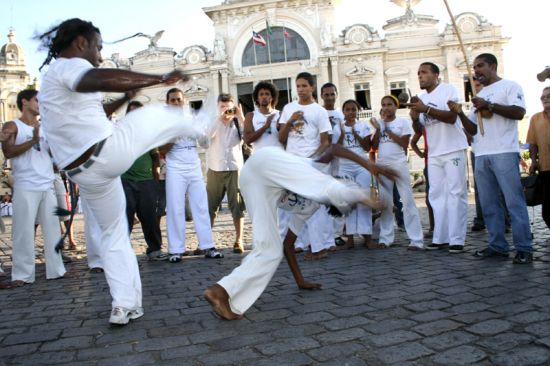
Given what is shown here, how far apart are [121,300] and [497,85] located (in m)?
4.41

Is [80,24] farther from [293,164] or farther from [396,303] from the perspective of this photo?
[396,303]

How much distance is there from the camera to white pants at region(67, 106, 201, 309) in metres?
3.32

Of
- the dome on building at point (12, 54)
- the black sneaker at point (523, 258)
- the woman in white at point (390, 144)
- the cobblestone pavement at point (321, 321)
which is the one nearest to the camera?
the cobblestone pavement at point (321, 321)

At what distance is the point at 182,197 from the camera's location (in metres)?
6.58

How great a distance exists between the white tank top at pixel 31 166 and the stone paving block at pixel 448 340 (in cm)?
460

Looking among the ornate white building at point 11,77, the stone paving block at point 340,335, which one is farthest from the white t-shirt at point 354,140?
the ornate white building at point 11,77

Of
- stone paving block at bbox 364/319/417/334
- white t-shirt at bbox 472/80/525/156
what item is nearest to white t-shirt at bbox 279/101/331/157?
white t-shirt at bbox 472/80/525/156

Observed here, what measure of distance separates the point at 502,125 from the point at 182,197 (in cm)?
399

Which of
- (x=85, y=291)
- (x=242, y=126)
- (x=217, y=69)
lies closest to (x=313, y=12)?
(x=217, y=69)

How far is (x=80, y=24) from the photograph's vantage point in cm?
351

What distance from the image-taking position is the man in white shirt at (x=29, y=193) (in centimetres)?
548

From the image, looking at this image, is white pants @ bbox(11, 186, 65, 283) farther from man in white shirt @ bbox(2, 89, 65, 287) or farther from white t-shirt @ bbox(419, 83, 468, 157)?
white t-shirt @ bbox(419, 83, 468, 157)

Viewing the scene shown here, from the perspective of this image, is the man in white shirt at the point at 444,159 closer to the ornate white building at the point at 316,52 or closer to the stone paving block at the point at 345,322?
the stone paving block at the point at 345,322

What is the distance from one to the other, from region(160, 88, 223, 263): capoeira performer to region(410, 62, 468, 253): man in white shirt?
2.91m
